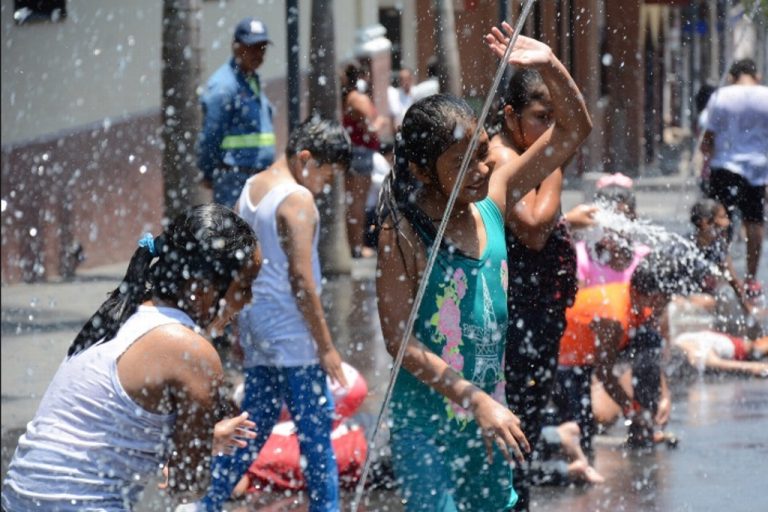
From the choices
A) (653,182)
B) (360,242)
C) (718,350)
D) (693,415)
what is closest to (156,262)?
(693,415)

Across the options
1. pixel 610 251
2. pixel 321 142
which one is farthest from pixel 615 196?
pixel 321 142

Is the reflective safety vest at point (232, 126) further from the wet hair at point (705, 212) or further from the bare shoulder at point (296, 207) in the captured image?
the bare shoulder at point (296, 207)

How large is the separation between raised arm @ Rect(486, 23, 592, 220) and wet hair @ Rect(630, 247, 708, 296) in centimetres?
254

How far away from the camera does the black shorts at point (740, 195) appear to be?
11547 millimetres

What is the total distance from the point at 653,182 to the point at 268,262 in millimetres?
15296

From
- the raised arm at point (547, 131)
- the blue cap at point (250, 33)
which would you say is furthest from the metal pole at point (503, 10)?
the raised arm at point (547, 131)

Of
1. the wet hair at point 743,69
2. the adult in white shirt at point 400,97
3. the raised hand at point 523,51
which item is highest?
the raised hand at point 523,51

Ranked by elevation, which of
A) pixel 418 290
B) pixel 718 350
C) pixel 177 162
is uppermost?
pixel 418 290

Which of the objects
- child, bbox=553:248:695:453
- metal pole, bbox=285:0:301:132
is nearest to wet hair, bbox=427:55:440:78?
metal pole, bbox=285:0:301:132

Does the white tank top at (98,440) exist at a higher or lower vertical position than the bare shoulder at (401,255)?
lower

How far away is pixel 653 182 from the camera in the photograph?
2081cm

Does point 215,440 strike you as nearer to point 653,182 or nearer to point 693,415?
point 693,415

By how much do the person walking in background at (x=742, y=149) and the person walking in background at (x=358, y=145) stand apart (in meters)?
2.95

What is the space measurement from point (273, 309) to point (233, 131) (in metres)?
3.70
